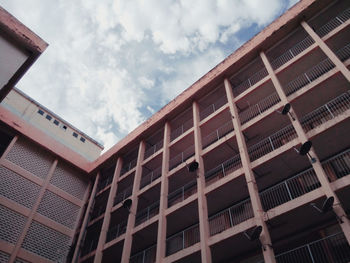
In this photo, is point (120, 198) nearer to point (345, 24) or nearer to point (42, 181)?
point (42, 181)

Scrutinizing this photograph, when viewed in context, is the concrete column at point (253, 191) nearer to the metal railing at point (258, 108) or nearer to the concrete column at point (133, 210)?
the metal railing at point (258, 108)

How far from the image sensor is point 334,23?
1812 centimetres

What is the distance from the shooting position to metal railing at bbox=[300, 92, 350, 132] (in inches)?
606

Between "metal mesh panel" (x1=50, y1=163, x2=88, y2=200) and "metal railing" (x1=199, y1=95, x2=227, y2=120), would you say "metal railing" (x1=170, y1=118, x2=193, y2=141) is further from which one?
"metal mesh panel" (x1=50, y1=163, x2=88, y2=200)

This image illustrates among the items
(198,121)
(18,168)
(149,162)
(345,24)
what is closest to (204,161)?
(198,121)

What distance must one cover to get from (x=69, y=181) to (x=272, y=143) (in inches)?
648

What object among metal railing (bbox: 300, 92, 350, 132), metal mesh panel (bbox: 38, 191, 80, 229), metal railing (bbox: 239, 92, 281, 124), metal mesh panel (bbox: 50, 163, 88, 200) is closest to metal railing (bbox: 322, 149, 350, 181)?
metal railing (bbox: 300, 92, 350, 132)

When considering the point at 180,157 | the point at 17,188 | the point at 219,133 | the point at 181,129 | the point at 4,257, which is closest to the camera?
A: the point at 4,257

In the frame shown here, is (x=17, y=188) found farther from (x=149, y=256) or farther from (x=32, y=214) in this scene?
(x=149, y=256)

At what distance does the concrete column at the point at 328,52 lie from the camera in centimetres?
1434

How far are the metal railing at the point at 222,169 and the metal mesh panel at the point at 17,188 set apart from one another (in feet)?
40.3

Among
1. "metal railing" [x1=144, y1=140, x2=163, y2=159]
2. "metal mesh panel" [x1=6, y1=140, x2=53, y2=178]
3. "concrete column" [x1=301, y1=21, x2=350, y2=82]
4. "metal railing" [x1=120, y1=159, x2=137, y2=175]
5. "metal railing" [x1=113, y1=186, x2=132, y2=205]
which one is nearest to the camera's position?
"concrete column" [x1=301, y1=21, x2=350, y2=82]

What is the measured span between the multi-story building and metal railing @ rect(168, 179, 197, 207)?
11 centimetres

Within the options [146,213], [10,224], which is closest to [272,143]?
[146,213]
